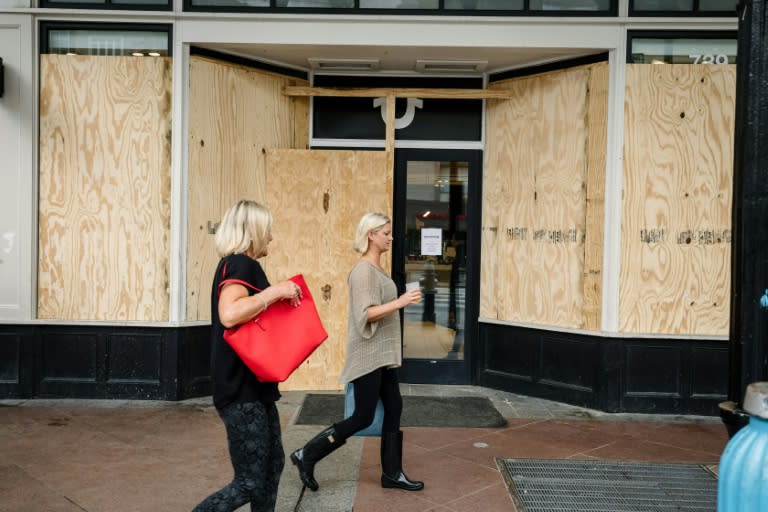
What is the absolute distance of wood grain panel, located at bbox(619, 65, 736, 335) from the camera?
688cm

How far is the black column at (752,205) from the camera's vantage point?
2.99 m

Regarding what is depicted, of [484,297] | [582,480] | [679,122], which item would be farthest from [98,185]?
[679,122]

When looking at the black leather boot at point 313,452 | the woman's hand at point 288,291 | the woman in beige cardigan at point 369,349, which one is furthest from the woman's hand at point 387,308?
the woman's hand at point 288,291

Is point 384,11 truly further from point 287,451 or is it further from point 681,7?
point 287,451

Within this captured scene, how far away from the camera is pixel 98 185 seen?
23.4 feet

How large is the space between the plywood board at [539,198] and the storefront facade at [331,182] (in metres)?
0.03

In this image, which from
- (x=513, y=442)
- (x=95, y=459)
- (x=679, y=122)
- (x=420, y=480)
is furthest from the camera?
(x=679, y=122)

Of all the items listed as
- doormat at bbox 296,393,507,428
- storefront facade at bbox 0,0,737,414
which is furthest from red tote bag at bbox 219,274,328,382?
storefront facade at bbox 0,0,737,414

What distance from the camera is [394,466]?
477cm

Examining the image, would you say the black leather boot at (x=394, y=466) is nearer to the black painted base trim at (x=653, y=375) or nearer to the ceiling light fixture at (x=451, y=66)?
the black painted base trim at (x=653, y=375)

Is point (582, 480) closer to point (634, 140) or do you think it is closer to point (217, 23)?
point (634, 140)

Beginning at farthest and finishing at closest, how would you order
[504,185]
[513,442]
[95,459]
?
[504,185], [513,442], [95,459]

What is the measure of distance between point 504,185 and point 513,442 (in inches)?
120

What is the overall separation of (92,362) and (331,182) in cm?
311
